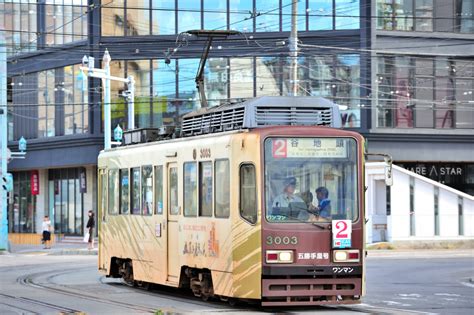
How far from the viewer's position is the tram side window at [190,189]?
18016 mm

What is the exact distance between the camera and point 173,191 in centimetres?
1891

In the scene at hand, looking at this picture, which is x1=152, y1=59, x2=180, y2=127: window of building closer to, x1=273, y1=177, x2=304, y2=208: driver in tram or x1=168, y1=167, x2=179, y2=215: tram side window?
x1=168, y1=167, x2=179, y2=215: tram side window

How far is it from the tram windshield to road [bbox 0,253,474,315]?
1.63 metres

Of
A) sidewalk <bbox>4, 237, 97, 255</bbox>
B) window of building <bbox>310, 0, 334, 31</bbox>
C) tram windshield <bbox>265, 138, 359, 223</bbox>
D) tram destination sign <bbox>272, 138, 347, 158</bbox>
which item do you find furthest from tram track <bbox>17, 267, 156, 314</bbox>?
window of building <bbox>310, 0, 334, 31</bbox>

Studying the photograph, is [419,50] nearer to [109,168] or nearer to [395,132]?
[395,132]

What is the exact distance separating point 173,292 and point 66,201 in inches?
1376

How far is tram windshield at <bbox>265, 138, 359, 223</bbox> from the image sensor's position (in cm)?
1616

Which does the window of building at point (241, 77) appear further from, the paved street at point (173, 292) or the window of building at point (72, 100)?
the paved street at point (173, 292)

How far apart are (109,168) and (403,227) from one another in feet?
73.9

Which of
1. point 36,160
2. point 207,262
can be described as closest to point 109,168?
point 207,262

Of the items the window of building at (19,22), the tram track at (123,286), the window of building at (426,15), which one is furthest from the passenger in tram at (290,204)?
the window of building at (19,22)

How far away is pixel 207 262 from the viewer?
686 inches

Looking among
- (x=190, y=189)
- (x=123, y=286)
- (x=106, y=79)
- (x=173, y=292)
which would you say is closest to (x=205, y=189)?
(x=190, y=189)

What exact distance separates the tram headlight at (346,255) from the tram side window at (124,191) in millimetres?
6485
